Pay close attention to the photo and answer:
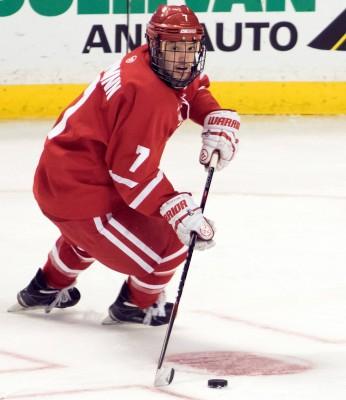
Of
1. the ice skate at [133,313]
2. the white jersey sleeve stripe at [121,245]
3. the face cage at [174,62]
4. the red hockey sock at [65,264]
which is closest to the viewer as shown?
the face cage at [174,62]

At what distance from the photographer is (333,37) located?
6.82 metres

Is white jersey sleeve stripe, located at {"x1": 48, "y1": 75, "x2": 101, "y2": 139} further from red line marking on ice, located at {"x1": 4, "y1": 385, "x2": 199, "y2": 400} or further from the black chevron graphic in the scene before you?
the black chevron graphic

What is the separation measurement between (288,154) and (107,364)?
10.9 feet

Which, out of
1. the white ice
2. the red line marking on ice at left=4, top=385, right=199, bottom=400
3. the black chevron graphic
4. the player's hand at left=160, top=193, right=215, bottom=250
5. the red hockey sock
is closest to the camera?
the red line marking on ice at left=4, top=385, right=199, bottom=400

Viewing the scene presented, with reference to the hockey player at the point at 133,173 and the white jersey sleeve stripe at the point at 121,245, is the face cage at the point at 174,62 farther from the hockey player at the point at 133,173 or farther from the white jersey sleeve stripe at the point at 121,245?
the white jersey sleeve stripe at the point at 121,245

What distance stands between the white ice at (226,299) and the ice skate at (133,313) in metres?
0.03

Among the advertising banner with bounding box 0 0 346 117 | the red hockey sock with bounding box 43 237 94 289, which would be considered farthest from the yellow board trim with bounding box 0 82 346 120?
the red hockey sock with bounding box 43 237 94 289

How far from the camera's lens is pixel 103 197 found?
3.25m

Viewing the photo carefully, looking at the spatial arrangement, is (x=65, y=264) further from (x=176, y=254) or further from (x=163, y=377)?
(x=163, y=377)

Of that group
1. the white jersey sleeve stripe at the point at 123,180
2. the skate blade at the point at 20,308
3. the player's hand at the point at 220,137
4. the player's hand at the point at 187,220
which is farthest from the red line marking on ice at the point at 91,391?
the skate blade at the point at 20,308

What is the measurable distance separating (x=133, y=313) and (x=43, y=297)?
0.28 m

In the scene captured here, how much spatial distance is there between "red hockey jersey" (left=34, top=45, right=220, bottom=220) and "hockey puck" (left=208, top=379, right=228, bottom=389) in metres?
0.48

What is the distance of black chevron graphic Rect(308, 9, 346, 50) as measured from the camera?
6.80 meters

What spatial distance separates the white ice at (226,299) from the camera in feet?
9.12
